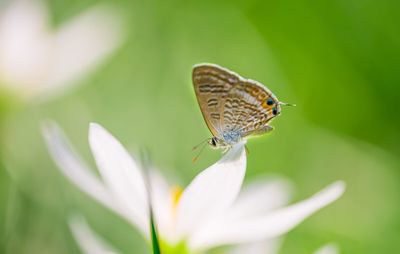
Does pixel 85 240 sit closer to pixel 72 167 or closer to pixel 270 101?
pixel 72 167

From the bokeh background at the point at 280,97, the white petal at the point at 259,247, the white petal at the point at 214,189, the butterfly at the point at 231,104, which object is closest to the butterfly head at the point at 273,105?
the butterfly at the point at 231,104

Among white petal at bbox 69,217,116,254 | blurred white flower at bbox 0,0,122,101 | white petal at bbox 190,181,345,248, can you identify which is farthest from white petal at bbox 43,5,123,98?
white petal at bbox 190,181,345,248

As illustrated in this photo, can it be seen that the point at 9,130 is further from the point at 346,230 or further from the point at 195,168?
the point at 346,230

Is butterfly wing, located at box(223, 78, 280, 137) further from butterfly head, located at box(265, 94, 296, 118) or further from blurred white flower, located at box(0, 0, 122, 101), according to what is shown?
blurred white flower, located at box(0, 0, 122, 101)

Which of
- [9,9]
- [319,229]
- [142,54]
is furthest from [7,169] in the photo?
[142,54]

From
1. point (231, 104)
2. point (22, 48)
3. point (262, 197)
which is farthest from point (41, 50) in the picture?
point (231, 104)

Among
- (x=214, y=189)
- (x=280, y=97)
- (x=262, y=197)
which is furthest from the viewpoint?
(x=280, y=97)

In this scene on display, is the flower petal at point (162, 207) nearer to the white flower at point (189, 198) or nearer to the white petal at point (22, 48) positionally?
the white flower at point (189, 198)
